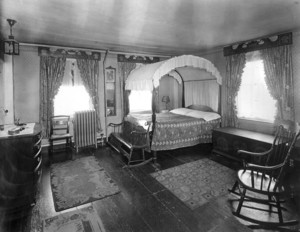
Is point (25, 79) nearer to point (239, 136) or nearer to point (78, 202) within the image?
point (78, 202)

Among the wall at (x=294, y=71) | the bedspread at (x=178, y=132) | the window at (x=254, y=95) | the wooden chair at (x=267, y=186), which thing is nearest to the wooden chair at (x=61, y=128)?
the bedspread at (x=178, y=132)

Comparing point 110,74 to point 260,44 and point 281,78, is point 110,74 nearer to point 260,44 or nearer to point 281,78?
point 260,44

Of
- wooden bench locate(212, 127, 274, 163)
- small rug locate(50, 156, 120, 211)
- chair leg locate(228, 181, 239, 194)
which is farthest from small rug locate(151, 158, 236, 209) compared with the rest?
small rug locate(50, 156, 120, 211)

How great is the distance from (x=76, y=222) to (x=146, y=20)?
3.14 m

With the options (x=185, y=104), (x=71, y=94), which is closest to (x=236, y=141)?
(x=185, y=104)

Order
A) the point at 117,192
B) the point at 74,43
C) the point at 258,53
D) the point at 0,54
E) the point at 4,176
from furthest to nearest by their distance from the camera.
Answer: the point at 74,43, the point at 258,53, the point at 0,54, the point at 117,192, the point at 4,176

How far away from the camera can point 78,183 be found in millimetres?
3285

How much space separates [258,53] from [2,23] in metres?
5.17

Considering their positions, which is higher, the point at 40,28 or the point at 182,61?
the point at 40,28

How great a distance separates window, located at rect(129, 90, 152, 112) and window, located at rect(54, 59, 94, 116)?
1.39m

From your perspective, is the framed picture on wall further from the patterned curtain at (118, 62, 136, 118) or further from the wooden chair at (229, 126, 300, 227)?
the wooden chair at (229, 126, 300, 227)

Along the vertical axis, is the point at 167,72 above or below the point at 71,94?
above

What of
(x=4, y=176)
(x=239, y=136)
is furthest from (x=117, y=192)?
(x=239, y=136)

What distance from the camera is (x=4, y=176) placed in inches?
97.6
